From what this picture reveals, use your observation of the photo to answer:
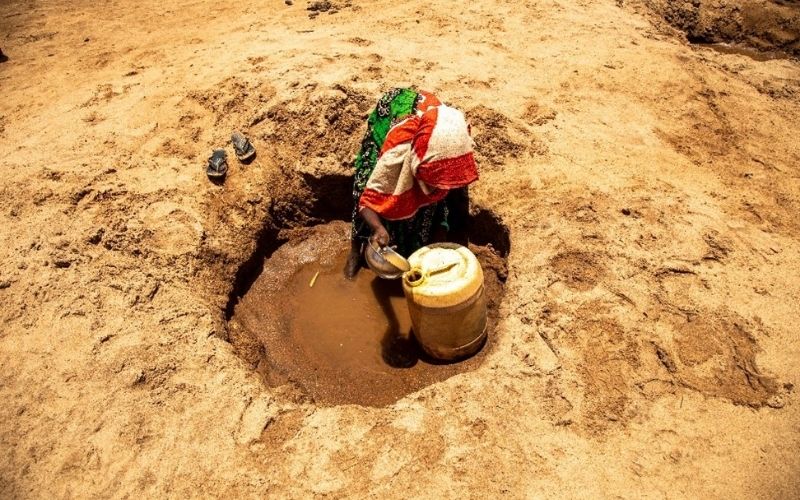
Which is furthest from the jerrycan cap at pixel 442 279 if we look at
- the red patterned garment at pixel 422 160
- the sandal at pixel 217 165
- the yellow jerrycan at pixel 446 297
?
the sandal at pixel 217 165

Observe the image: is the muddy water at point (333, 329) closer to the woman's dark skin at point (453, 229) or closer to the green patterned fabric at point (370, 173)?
the woman's dark skin at point (453, 229)

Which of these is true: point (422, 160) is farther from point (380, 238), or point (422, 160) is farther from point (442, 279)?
point (442, 279)

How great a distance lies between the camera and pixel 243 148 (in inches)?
131

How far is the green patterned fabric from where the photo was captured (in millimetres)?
2514

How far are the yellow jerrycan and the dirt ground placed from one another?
0.20 metres

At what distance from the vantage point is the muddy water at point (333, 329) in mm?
2578

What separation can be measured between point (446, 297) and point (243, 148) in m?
1.92

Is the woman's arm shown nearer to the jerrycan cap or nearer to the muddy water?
the jerrycan cap

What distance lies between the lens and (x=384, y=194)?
2.46 m

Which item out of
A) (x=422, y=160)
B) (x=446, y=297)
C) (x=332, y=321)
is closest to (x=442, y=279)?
(x=446, y=297)

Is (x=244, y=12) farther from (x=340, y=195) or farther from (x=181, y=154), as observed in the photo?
(x=340, y=195)

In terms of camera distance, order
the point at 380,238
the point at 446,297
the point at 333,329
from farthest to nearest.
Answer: the point at 333,329, the point at 380,238, the point at 446,297

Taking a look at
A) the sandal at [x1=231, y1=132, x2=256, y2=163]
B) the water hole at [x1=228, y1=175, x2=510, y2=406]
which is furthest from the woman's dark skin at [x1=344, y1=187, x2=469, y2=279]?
the sandal at [x1=231, y1=132, x2=256, y2=163]

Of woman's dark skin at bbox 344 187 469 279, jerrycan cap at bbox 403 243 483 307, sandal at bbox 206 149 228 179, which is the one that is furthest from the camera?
sandal at bbox 206 149 228 179
